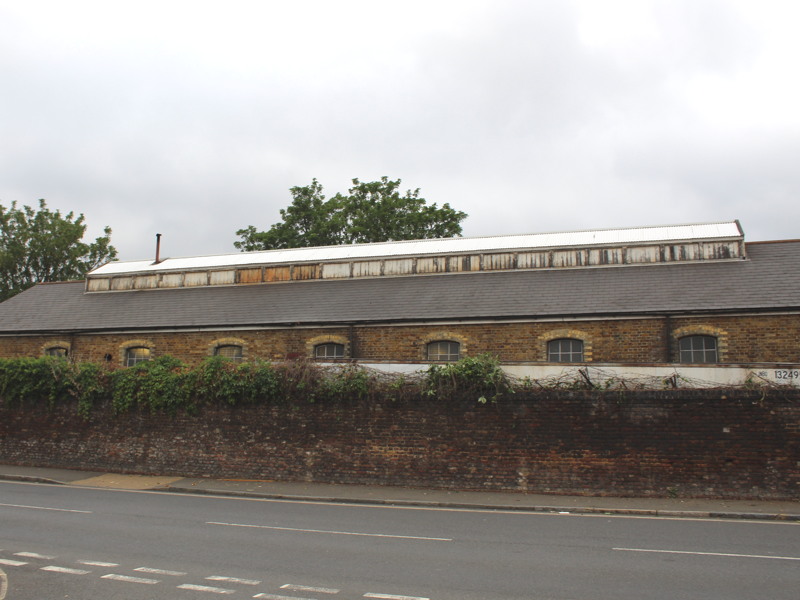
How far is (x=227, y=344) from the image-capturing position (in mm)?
23922

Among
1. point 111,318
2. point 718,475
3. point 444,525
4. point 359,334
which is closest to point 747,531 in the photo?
point 718,475

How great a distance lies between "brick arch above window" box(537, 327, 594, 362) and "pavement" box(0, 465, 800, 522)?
633 cm

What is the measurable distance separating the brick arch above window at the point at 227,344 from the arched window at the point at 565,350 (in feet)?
34.9

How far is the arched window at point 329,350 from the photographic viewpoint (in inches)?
890

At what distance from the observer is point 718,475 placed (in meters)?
13.6


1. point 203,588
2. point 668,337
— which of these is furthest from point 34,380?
point 668,337

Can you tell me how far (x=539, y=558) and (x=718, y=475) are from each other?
6.74m

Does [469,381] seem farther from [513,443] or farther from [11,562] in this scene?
[11,562]

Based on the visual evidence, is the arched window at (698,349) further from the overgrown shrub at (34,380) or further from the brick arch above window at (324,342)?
the overgrown shrub at (34,380)

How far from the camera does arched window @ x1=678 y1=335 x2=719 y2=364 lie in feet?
61.8

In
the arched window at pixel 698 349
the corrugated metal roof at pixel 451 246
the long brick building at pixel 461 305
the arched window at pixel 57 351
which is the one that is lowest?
the arched window at pixel 698 349

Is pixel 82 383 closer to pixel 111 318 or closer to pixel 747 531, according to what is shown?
pixel 111 318

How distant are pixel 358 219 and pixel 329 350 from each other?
21.7 metres

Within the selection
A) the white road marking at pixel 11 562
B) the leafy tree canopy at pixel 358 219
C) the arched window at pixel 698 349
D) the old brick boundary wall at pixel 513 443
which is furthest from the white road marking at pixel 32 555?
the leafy tree canopy at pixel 358 219
